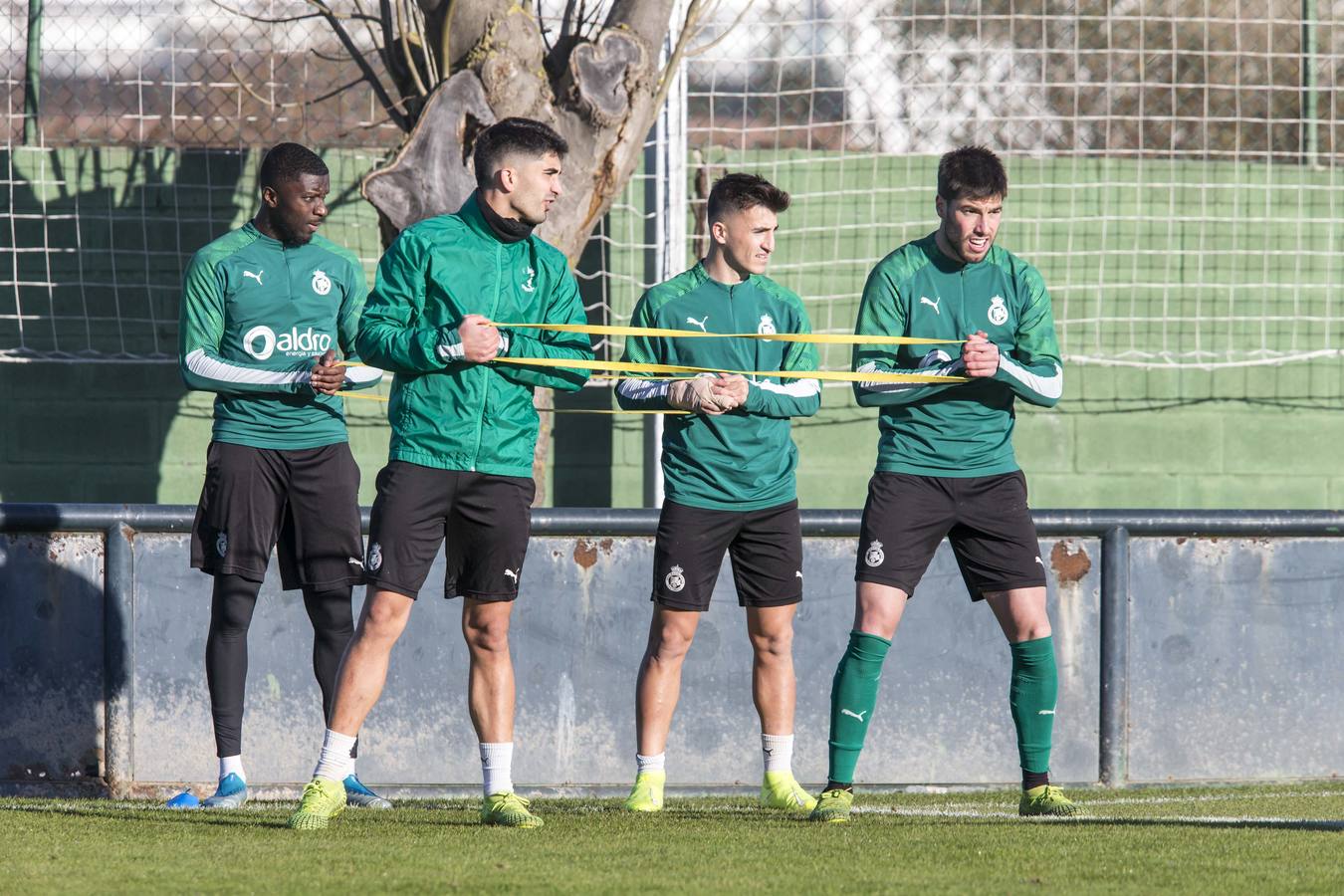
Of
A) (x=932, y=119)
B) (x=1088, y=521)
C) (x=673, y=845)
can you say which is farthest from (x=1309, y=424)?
(x=673, y=845)

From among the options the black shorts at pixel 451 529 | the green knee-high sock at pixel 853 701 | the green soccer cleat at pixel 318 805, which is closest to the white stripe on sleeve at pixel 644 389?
the black shorts at pixel 451 529

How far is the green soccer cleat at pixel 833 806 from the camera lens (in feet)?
15.4

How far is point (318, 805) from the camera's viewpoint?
4.36 metres

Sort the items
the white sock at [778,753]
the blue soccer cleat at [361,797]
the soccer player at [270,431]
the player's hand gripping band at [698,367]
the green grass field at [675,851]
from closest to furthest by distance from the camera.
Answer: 1. the green grass field at [675,851]
2. the player's hand gripping band at [698,367]
3. the white sock at [778,753]
4. the soccer player at [270,431]
5. the blue soccer cleat at [361,797]

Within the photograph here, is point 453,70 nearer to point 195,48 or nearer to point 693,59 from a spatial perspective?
point 693,59

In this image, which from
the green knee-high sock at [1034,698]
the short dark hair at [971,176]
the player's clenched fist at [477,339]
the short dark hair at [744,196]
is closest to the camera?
the player's clenched fist at [477,339]

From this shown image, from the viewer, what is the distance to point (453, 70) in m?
6.98

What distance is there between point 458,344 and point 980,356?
1464 millimetres

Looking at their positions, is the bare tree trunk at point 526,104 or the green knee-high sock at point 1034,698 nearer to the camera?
the green knee-high sock at point 1034,698

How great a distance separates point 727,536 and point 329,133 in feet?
15.8

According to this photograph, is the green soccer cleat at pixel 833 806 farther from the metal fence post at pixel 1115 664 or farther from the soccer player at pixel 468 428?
the metal fence post at pixel 1115 664

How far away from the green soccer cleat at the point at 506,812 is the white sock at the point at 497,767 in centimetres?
2

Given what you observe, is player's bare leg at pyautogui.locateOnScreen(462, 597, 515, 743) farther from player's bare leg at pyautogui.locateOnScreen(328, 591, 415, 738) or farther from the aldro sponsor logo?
the aldro sponsor logo

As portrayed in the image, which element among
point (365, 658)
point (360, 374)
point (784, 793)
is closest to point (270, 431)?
point (360, 374)
